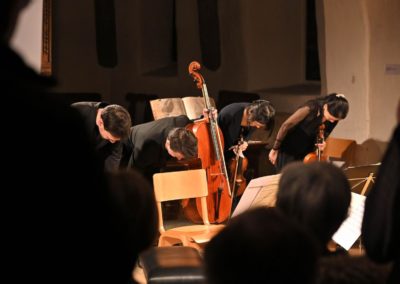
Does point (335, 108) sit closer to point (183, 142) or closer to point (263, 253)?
point (183, 142)

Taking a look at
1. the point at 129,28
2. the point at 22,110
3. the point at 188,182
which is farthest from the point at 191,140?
the point at 129,28

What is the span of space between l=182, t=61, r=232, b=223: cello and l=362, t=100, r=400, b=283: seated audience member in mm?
3448

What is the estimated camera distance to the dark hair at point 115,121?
4.00 m

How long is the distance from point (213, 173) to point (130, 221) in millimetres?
3884

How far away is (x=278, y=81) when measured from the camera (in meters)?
8.05

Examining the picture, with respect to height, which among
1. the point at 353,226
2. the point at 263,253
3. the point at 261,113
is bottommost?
the point at 353,226

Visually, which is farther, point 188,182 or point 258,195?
point 188,182

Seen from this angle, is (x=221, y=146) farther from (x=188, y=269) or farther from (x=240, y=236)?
(x=240, y=236)

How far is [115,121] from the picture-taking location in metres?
3.99

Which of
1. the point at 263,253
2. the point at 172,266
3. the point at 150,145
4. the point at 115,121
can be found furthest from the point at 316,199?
the point at 150,145

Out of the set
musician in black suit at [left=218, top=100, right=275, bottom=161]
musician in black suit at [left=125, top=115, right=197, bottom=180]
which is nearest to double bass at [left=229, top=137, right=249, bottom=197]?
musician in black suit at [left=218, top=100, right=275, bottom=161]

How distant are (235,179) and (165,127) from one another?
0.82 meters

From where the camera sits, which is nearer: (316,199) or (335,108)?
(316,199)

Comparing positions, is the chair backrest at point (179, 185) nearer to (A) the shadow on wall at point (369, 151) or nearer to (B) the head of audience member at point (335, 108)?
(B) the head of audience member at point (335, 108)
